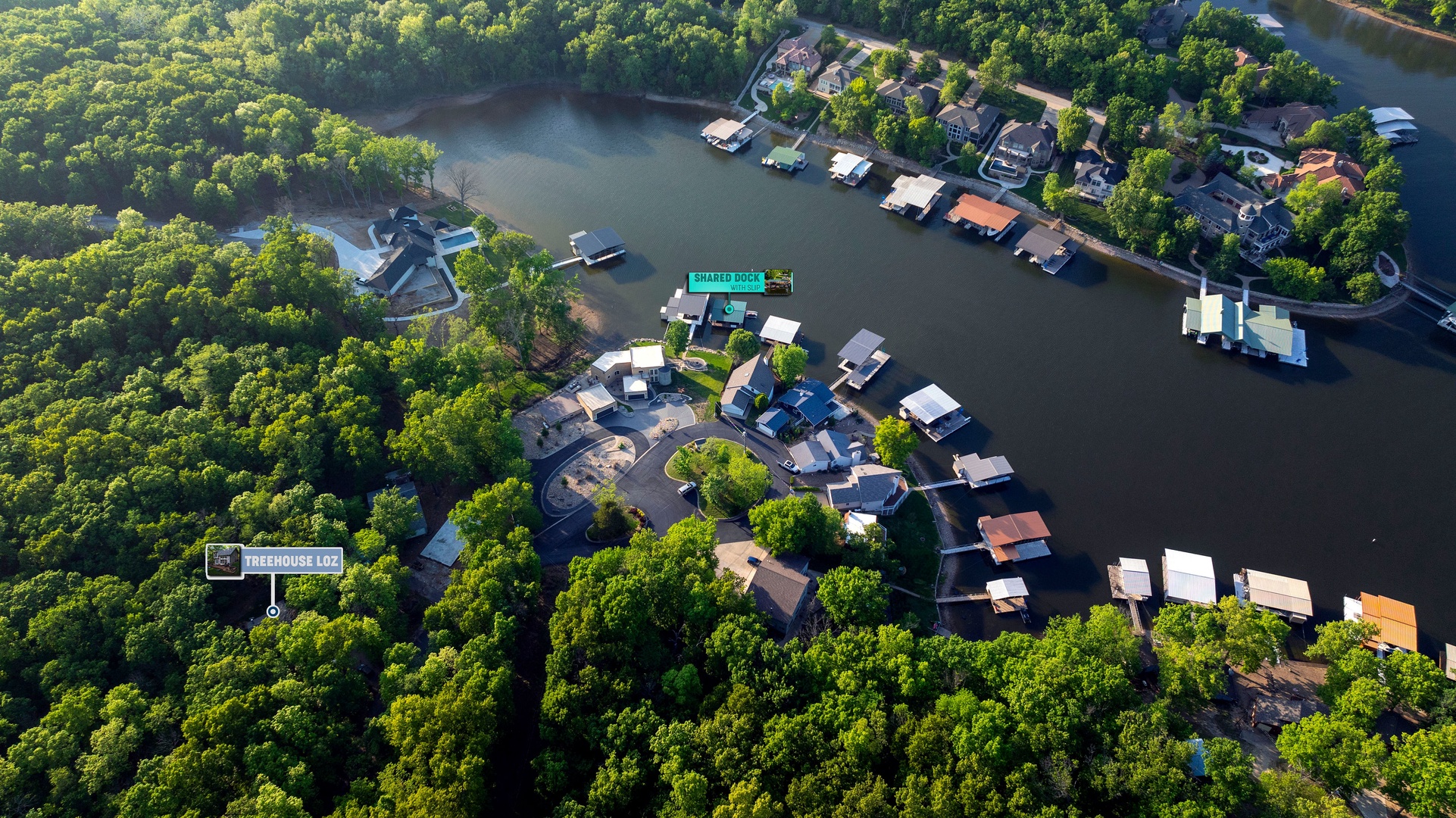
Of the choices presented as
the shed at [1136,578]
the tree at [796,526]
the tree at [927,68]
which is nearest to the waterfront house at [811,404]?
the tree at [796,526]

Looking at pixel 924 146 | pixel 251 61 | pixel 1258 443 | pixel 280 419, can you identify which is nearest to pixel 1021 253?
pixel 924 146

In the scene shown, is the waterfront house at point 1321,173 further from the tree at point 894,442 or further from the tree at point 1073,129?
the tree at point 894,442

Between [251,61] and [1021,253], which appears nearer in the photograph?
[1021,253]

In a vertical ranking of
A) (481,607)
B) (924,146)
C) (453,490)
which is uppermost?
(924,146)

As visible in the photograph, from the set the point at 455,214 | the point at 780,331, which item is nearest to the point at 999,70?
the point at 780,331

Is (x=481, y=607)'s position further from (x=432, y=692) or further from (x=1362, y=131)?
(x=1362, y=131)
